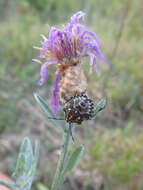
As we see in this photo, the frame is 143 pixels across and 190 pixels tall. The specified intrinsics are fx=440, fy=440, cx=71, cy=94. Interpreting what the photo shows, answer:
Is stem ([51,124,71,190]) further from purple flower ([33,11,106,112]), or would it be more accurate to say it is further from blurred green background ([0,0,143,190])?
blurred green background ([0,0,143,190])

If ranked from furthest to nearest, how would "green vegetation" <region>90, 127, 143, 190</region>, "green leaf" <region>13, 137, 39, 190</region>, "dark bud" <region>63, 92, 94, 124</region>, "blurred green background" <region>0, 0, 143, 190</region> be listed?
"blurred green background" <region>0, 0, 143, 190</region> → "green vegetation" <region>90, 127, 143, 190</region> → "green leaf" <region>13, 137, 39, 190</region> → "dark bud" <region>63, 92, 94, 124</region>

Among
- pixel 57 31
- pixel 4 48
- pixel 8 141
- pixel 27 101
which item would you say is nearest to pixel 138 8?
pixel 4 48

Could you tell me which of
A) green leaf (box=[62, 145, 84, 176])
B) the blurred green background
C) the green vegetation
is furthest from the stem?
the green vegetation

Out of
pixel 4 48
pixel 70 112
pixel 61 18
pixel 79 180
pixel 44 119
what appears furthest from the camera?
pixel 61 18

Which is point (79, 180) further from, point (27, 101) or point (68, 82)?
point (68, 82)

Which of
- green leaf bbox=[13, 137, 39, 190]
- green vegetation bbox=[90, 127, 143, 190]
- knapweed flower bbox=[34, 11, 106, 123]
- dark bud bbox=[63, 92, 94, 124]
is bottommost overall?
green vegetation bbox=[90, 127, 143, 190]

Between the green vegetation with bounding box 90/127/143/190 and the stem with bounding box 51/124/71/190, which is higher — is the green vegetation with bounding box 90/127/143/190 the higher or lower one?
the lower one

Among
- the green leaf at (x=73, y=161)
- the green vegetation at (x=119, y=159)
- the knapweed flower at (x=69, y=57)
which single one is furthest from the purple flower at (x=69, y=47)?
the green vegetation at (x=119, y=159)
